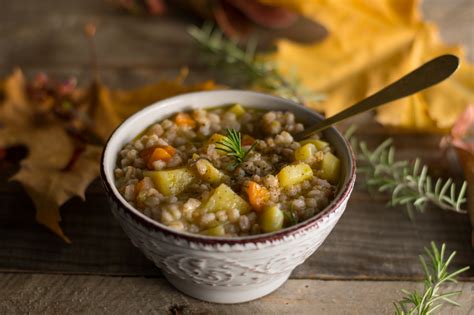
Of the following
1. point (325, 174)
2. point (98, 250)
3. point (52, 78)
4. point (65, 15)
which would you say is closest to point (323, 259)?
point (325, 174)

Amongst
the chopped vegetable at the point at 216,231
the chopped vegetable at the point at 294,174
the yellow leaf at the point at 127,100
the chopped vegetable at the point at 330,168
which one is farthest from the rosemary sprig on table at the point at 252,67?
the chopped vegetable at the point at 216,231

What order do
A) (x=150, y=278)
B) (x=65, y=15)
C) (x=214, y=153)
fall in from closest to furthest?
(x=214, y=153)
(x=150, y=278)
(x=65, y=15)

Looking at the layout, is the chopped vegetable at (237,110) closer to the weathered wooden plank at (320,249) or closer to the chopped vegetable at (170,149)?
the chopped vegetable at (170,149)

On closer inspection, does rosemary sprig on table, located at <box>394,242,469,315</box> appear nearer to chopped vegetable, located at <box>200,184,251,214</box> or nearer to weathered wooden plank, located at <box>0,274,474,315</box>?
weathered wooden plank, located at <box>0,274,474,315</box>

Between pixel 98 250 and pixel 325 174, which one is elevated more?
pixel 325 174

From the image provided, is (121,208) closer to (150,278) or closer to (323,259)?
(150,278)

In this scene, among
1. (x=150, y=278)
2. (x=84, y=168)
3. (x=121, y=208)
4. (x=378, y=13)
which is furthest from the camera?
(x=378, y=13)

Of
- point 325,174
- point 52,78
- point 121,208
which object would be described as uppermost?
point 325,174

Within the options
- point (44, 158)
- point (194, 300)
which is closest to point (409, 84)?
point (194, 300)
